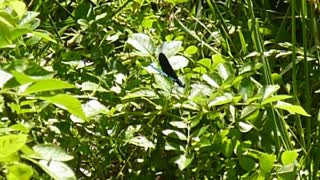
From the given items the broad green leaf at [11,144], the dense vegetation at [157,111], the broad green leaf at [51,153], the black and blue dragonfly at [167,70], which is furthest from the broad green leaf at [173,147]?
the broad green leaf at [11,144]

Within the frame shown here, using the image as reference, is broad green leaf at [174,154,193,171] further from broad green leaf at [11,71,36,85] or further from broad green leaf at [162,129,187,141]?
broad green leaf at [11,71,36,85]

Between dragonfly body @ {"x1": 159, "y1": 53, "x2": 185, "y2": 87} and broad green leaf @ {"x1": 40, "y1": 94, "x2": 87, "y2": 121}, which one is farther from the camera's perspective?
dragonfly body @ {"x1": 159, "y1": 53, "x2": 185, "y2": 87}

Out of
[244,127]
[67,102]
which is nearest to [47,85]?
[67,102]

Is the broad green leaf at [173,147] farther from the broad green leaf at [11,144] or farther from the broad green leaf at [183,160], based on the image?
the broad green leaf at [11,144]

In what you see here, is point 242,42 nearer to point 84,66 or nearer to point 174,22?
point 174,22

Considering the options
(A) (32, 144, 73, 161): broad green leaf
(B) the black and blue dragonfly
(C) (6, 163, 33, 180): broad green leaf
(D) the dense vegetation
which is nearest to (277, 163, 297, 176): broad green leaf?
(D) the dense vegetation

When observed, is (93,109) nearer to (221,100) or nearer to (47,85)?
(221,100)

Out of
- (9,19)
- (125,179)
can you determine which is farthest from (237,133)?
(9,19)
